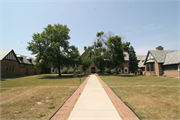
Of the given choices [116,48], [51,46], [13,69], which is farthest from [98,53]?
[13,69]

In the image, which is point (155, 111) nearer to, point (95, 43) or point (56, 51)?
point (56, 51)

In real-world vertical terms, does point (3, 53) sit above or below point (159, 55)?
above

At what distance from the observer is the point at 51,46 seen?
27.1 meters

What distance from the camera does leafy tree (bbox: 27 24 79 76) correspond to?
26555 millimetres

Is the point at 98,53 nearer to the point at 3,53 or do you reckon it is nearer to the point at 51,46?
the point at 51,46

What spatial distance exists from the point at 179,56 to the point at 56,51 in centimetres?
2832

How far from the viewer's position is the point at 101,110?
200 inches

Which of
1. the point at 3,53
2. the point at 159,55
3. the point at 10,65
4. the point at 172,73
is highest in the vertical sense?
the point at 3,53

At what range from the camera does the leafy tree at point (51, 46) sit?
26555mm

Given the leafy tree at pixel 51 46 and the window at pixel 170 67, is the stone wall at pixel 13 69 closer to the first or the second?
the leafy tree at pixel 51 46

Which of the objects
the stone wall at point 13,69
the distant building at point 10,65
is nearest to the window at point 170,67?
the distant building at point 10,65

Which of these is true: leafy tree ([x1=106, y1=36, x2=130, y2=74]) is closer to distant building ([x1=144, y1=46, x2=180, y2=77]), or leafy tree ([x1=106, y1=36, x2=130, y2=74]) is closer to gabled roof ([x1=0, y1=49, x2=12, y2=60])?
distant building ([x1=144, y1=46, x2=180, y2=77])

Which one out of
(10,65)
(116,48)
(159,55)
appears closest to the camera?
(10,65)

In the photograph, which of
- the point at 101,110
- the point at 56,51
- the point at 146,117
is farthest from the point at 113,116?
the point at 56,51
